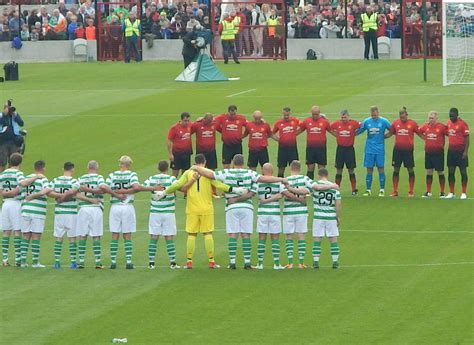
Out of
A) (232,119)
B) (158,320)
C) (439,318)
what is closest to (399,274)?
(439,318)

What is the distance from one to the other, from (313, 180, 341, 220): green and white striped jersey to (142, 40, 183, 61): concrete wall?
37.7 meters

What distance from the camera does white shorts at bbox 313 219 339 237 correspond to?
27.0 meters

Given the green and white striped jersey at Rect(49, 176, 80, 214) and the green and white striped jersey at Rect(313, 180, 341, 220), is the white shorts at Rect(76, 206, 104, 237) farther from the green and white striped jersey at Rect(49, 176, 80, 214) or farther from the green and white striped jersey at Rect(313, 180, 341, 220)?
the green and white striped jersey at Rect(313, 180, 341, 220)

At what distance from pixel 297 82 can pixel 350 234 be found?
2394 centimetres

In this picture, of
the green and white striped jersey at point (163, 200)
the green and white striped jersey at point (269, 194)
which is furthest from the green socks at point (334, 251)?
the green and white striped jersey at point (163, 200)

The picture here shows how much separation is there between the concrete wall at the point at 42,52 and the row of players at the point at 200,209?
1508 inches

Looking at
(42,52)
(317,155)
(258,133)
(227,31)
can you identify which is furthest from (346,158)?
(42,52)

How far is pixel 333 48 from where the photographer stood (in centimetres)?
6256

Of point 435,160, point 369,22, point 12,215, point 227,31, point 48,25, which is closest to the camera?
point 12,215

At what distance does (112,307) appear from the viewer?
80.7 feet

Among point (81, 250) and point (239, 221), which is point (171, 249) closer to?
point (239, 221)

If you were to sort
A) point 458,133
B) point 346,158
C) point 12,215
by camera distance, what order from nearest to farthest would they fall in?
1. point 12,215
2. point 458,133
3. point 346,158

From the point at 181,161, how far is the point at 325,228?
927cm

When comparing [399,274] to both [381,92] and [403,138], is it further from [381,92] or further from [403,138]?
[381,92]
